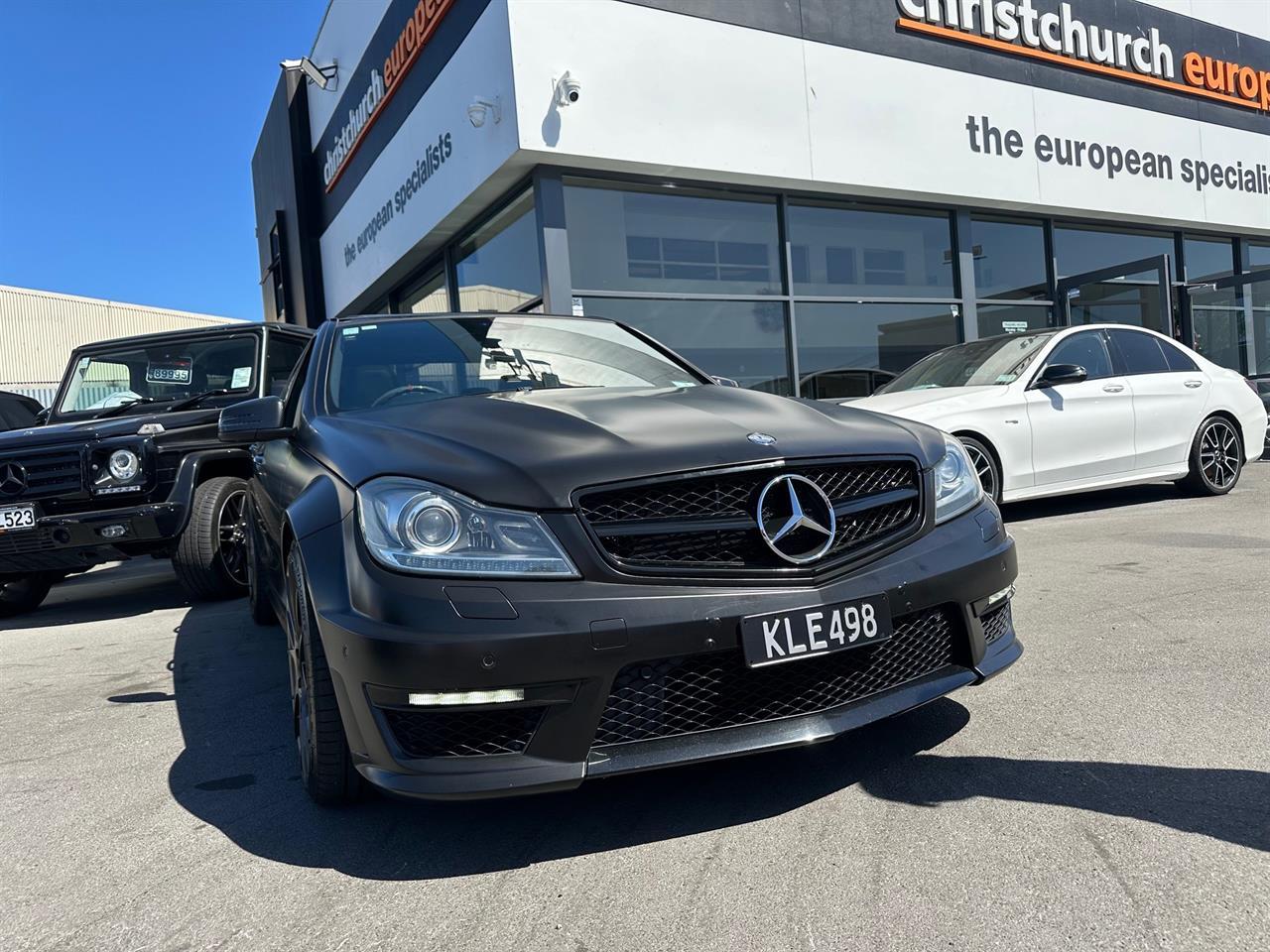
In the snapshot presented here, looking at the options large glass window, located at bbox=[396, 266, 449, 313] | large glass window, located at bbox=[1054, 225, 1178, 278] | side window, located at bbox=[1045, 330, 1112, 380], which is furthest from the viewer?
large glass window, located at bbox=[1054, 225, 1178, 278]

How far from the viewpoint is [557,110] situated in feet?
28.3

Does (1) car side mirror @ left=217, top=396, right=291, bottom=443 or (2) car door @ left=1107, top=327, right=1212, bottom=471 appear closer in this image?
(1) car side mirror @ left=217, top=396, right=291, bottom=443

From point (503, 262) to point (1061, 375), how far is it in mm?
6472

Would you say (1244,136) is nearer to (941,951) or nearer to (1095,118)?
(1095,118)

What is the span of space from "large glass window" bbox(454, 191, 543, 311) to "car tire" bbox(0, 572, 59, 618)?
4409 millimetres

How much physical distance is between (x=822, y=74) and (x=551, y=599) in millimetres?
9708

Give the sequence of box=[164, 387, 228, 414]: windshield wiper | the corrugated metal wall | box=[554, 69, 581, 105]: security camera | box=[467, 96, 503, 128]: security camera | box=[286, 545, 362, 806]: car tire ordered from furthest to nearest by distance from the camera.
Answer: the corrugated metal wall
box=[467, 96, 503, 128]: security camera
box=[554, 69, 581, 105]: security camera
box=[164, 387, 228, 414]: windshield wiper
box=[286, 545, 362, 806]: car tire

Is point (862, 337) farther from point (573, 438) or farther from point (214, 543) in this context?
point (573, 438)

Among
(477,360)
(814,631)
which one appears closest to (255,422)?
(477,360)

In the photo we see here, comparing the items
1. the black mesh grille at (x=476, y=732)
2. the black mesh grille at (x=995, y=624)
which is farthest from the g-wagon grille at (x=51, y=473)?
the black mesh grille at (x=995, y=624)

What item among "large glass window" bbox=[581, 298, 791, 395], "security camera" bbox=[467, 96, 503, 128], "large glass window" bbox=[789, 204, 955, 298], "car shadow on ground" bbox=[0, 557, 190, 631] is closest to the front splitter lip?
"car shadow on ground" bbox=[0, 557, 190, 631]

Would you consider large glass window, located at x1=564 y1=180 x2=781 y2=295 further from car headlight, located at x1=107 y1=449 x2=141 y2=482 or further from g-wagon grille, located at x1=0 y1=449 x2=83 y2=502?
g-wagon grille, located at x1=0 y1=449 x2=83 y2=502

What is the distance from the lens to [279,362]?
6469mm

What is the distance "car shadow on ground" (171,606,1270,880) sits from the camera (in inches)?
86.0
